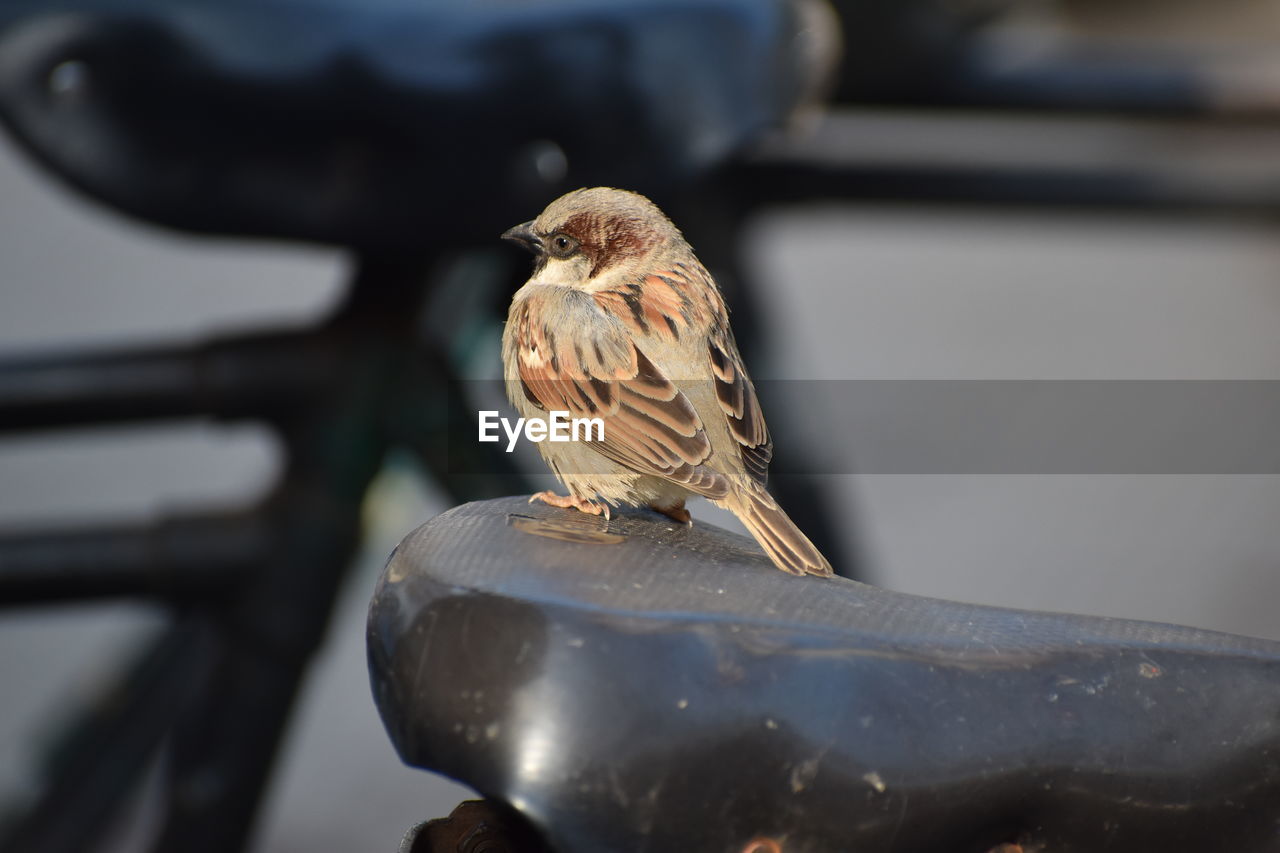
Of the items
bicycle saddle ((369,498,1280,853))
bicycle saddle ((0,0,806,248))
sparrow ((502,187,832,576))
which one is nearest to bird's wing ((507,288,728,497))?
sparrow ((502,187,832,576))

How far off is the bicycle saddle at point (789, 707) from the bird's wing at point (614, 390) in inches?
15.0

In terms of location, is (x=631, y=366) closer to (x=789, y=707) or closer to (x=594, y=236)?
(x=594, y=236)

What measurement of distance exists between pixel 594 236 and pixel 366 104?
923 mm

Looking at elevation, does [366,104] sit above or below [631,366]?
above

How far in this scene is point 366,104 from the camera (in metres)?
2.53

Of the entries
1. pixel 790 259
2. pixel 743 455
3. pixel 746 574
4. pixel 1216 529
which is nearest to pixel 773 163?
pixel 743 455

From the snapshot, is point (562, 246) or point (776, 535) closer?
point (776, 535)

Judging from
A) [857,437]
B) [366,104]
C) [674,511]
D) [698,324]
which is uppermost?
[366,104]

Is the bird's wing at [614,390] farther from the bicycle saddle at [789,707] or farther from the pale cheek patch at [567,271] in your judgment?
the bicycle saddle at [789,707]

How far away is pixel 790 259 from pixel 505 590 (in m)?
8.85

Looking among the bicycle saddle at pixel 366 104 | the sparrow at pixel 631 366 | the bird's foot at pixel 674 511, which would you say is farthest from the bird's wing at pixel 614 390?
the bicycle saddle at pixel 366 104

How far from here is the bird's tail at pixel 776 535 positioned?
1498mm

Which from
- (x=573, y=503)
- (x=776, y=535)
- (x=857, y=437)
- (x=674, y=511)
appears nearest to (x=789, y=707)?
(x=776, y=535)

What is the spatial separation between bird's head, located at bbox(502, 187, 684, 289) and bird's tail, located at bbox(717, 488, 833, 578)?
0.30 meters
